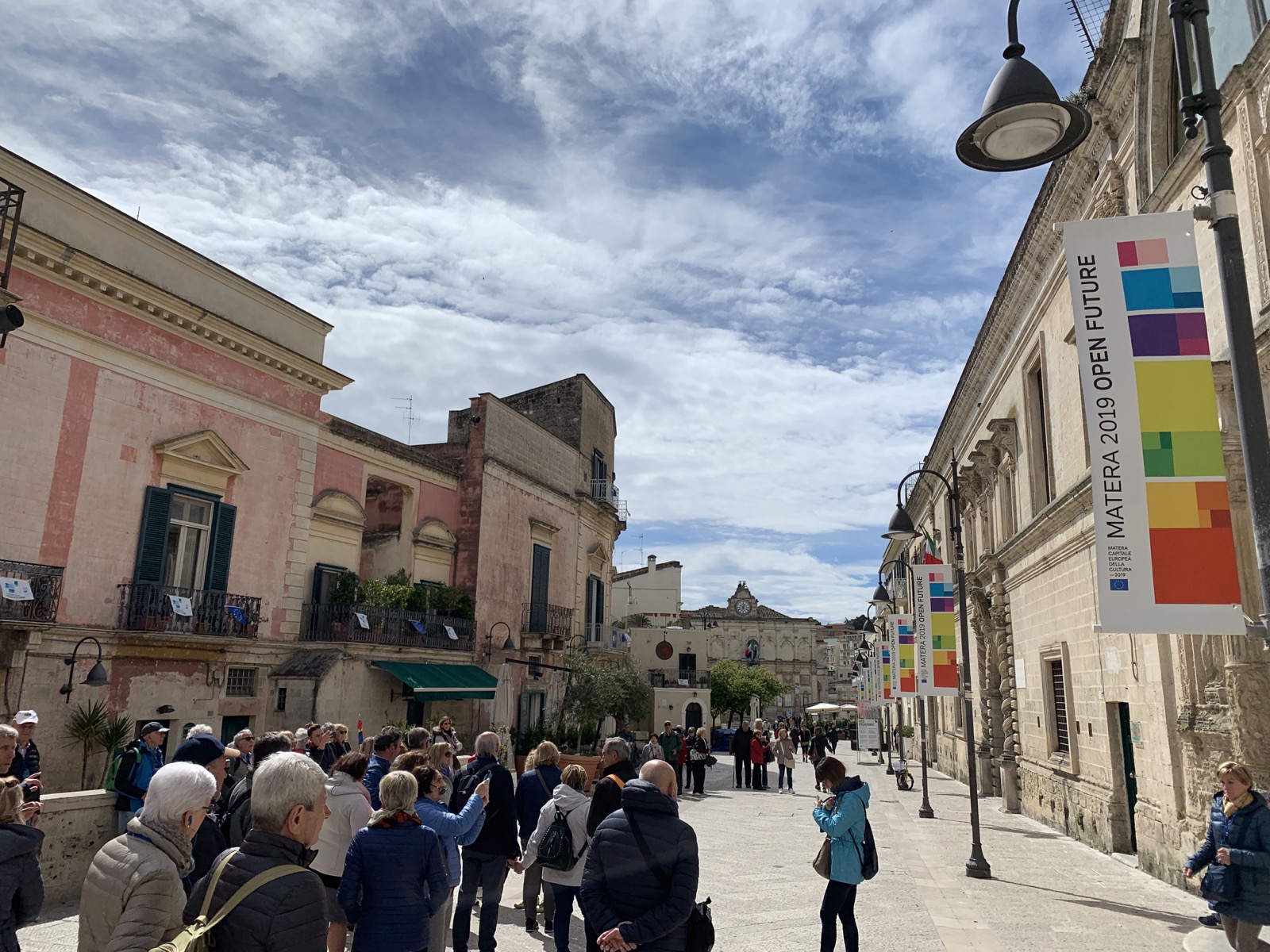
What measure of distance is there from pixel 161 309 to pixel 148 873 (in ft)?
47.6

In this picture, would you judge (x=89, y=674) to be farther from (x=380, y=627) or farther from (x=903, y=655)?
(x=903, y=655)

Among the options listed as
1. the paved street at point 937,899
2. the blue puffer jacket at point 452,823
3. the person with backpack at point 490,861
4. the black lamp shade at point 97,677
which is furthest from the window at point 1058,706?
the black lamp shade at point 97,677

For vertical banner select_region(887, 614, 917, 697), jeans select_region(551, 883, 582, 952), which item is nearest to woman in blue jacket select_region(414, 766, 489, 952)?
jeans select_region(551, 883, 582, 952)

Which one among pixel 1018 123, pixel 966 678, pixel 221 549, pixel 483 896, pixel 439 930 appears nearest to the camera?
pixel 1018 123

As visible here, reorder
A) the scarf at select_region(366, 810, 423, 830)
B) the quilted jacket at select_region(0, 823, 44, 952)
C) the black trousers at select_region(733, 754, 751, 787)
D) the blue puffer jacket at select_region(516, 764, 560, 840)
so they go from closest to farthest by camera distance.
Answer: the quilted jacket at select_region(0, 823, 44, 952)
the scarf at select_region(366, 810, 423, 830)
the blue puffer jacket at select_region(516, 764, 560, 840)
the black trousers at select_region(733, 754, 751, 787)

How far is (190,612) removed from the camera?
15148 millimetres

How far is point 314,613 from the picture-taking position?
1861cm

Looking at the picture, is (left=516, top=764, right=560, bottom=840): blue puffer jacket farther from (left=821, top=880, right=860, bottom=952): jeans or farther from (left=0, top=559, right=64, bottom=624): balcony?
(left=0, top=559, right=64, bottom=624): balcony

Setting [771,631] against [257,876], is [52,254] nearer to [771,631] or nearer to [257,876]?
[257,876]

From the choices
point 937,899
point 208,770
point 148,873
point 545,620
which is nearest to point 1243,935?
point 937,899

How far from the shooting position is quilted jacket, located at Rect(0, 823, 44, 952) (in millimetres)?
3867

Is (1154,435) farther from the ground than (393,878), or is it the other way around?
(1154,435)

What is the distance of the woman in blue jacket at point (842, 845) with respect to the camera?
645 centimetres

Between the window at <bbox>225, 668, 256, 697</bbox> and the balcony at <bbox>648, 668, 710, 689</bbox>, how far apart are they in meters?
30.6
